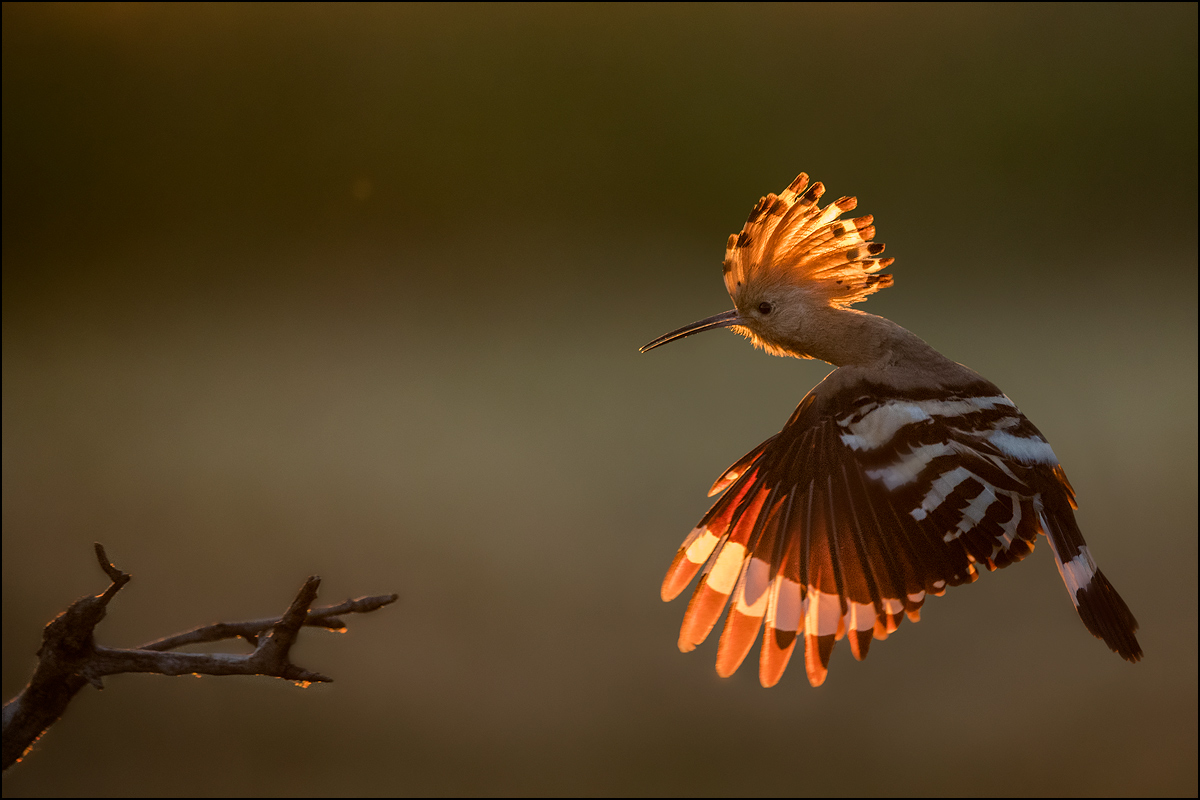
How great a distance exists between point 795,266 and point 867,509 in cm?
32

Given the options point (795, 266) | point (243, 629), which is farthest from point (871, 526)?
point (243, 629)

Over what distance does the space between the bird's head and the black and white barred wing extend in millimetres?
135

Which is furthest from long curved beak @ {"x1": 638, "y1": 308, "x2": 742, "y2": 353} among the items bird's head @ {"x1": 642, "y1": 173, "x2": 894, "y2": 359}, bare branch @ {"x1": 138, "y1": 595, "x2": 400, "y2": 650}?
bare branch @ {"x1": 138, "y1": 595, "x2": 400, "y2": 650}

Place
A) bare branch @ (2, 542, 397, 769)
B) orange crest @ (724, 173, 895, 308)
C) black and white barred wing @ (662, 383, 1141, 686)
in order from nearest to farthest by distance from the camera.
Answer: bare branch @ (2, 542, 397, 769) < black and white barred wing @ (662, 383, 1141, 686) < orange crest @ (724, 173, 895, 308)

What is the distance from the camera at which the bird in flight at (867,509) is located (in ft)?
2.74

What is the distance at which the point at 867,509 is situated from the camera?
86cm

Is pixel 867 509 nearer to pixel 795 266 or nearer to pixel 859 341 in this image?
pixel 859 341

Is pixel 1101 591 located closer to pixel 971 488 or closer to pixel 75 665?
pixel 971 488

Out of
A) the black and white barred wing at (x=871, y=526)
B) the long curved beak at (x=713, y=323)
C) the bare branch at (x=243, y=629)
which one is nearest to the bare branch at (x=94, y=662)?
the bare branch at (x=243, y=629)

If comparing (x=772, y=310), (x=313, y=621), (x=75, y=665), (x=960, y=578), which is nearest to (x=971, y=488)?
(x=960, y=578)

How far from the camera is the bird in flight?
84 centimetres

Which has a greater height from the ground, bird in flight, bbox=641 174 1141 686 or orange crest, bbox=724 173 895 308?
orange crest, bbox=724 173 895 308

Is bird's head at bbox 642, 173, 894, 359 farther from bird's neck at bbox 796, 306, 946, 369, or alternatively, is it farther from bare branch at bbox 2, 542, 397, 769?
bare branch at bbox 2, 542, 397, 769

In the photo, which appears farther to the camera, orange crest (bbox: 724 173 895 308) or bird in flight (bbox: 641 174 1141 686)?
orange crest (bbox: 724 173 895 308)
